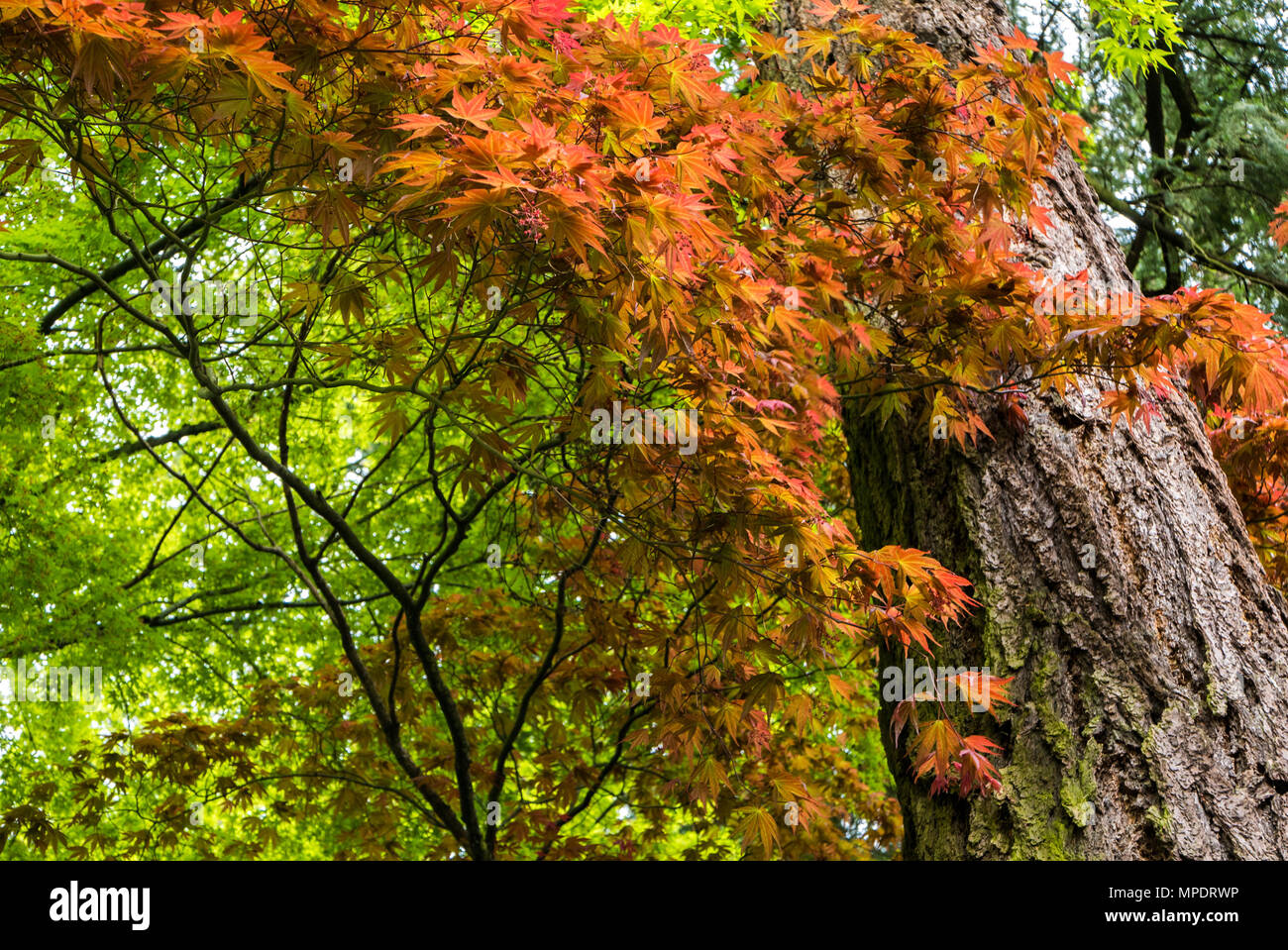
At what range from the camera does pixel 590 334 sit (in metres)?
2.87

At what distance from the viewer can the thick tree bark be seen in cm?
311

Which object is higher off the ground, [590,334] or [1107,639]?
[590,334]

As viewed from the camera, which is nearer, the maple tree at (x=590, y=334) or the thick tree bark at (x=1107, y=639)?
the maple tree at (x=590, y=334)

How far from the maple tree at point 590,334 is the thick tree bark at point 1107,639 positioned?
125mm

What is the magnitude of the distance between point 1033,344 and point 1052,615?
93 centimetres

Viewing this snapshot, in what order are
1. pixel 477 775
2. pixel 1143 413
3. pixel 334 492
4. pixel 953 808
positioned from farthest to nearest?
pixel 334 492, pixel 477 775, pixel 1143 413, pixel 953 808

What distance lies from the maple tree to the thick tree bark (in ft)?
0.41

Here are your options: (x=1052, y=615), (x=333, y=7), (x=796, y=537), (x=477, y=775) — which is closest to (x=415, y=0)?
(x=333, y=7)

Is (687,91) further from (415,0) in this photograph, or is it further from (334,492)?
(334,492)

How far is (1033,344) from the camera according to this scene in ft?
11.6

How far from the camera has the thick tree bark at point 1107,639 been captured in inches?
123

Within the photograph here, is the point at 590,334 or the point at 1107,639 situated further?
the point at 1107,639

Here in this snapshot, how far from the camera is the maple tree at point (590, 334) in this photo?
268 cm

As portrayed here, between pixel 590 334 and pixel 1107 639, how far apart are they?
6.43ft
